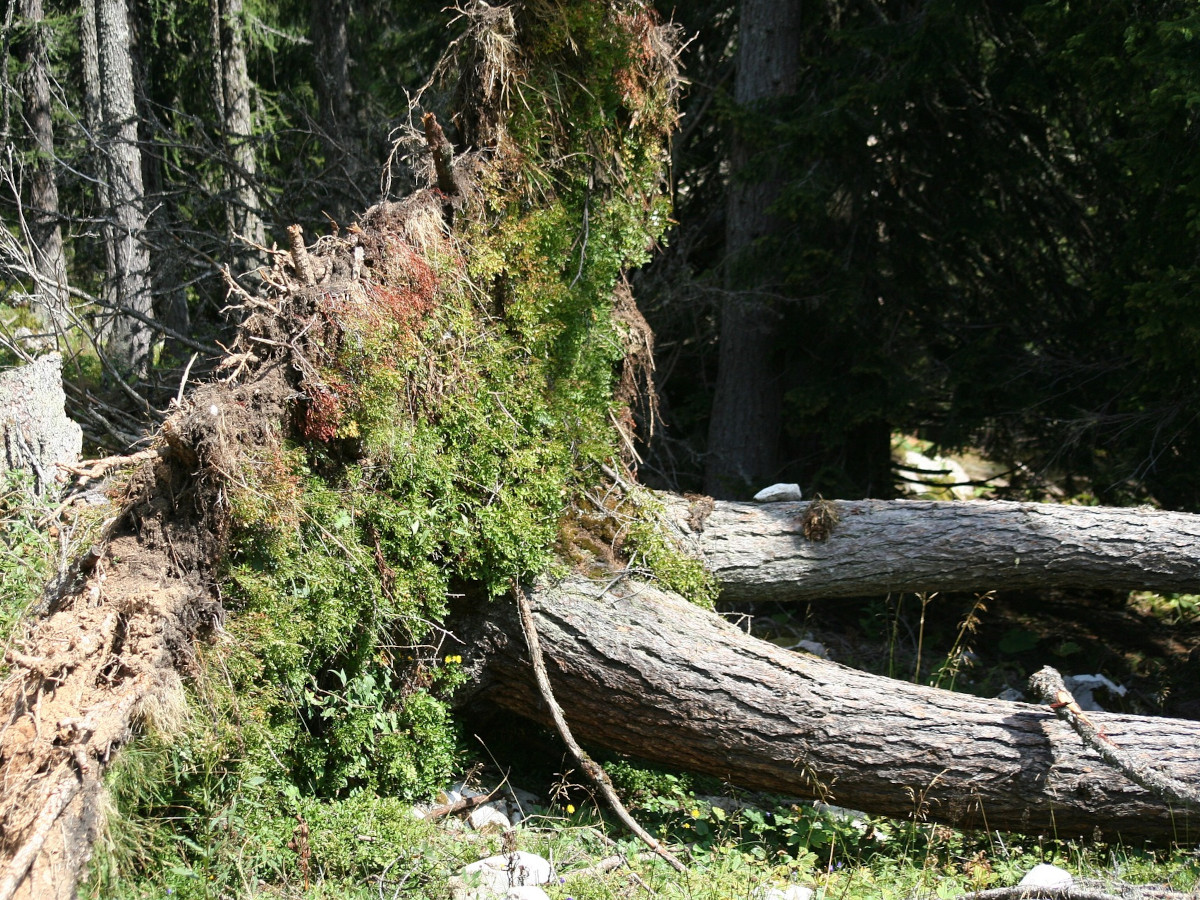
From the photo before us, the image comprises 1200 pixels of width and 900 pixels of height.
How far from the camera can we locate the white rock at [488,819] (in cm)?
442

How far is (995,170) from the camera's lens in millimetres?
7824

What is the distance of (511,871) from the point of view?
394 centimetres

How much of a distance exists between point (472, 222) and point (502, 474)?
134cm

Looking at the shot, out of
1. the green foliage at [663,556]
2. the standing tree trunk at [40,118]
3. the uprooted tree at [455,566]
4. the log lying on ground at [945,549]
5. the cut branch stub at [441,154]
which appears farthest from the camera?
the standing tree trunk at [40,118]

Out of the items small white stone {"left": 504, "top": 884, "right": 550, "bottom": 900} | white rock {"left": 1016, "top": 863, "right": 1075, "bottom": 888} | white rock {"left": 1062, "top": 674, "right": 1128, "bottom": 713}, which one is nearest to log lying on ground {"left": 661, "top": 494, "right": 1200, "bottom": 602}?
white rock {"left": 1062, "top": 674, "right": 1128, "bottom": 713}

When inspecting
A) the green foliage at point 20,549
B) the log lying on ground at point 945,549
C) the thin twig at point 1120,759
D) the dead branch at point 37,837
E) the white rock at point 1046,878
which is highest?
the log lying on ground at point 945,549

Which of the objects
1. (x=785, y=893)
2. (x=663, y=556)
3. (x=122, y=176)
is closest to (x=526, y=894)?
(x=785, y=893)

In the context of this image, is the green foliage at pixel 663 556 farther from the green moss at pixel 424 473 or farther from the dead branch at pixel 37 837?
the dead branch at pixel 37 837

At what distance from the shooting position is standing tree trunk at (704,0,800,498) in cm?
859

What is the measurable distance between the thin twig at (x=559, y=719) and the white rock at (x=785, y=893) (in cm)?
61

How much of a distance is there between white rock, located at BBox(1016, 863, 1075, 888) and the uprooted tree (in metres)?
0.34

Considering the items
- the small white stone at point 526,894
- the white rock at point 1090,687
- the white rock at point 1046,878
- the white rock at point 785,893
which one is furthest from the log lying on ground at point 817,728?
the white rock at point 1090,687

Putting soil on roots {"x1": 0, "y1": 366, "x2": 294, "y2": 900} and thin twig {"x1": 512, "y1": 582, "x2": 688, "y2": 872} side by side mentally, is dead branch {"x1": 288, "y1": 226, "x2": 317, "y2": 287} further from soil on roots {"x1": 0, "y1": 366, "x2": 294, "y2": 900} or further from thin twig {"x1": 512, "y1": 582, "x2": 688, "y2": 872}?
thin twig {"x1": 512, "y1": 582, "x2": 688, "y2": 872}

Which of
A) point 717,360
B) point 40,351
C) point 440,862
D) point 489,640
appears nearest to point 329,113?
point 40,351
